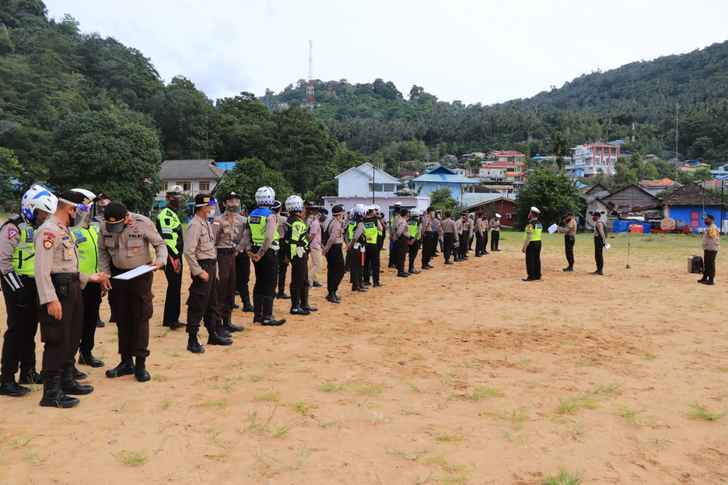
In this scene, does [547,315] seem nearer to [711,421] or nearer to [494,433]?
[711,421]

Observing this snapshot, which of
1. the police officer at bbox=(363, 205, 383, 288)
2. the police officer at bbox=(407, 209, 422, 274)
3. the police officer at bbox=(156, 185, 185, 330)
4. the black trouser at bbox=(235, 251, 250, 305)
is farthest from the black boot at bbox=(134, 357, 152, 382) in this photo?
the police officer at bbox=(407, 209, 422, 274)

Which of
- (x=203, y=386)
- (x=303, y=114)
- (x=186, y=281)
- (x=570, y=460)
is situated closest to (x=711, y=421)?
(x=570, y=460)

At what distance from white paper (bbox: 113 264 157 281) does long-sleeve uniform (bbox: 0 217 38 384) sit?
77cm

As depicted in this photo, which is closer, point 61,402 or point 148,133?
point 61,402

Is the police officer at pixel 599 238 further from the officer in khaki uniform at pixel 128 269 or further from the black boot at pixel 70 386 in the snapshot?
the black boot at pixel 70 386

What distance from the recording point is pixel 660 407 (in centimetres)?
549

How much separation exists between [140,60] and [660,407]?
334 feet

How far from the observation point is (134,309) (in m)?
5.97

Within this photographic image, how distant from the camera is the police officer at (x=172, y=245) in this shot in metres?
8.05

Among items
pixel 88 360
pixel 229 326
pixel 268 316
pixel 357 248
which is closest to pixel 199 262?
pixel 88 360

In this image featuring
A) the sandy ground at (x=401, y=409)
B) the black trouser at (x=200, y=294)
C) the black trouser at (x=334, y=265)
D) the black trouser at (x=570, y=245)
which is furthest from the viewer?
the black trouser at (x=570, y=245)

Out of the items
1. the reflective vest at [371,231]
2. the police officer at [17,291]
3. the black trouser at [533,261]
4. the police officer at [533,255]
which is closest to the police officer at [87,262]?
the police officer at [17,291]

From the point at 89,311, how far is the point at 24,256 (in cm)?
120

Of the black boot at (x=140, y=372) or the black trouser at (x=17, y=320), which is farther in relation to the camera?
the black boot at (x=140, y=372)
